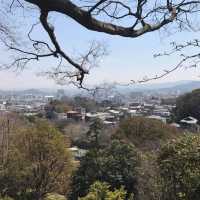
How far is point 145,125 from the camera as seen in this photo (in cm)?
3136

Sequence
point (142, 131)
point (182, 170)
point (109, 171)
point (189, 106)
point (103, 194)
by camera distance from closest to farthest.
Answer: point (103, 194) → point (182, 170) → point (109, 171) → point (142, 131) → point (189, 106)

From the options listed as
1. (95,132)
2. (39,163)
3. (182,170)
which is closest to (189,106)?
(95,132)

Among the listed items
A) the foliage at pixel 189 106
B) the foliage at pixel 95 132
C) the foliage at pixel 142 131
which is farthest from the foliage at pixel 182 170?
the foliage at pixel 189 106

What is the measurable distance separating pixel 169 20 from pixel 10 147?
17052 millimetres

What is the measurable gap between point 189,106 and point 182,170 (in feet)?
129

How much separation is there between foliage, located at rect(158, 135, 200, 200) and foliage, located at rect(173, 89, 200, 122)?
36.1 metres

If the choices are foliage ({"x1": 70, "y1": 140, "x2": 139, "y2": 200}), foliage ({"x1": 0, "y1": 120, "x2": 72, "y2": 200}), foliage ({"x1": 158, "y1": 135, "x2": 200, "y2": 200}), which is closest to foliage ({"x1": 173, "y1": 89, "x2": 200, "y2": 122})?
foliage ({"x1": 0, "y1": 120, "x2": 72, "y2": 200})

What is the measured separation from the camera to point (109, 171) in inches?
640

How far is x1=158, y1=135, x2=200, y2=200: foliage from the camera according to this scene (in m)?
9.66

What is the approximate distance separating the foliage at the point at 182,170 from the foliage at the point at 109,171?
4725 millimetres

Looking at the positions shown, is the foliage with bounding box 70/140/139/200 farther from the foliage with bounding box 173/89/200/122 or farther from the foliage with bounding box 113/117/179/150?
the foliage with bounding box 173/89/200/122

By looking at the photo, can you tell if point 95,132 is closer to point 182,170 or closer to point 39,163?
point 39,163

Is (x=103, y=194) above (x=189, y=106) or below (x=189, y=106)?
below

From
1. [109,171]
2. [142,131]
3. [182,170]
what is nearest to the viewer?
[182,170]
